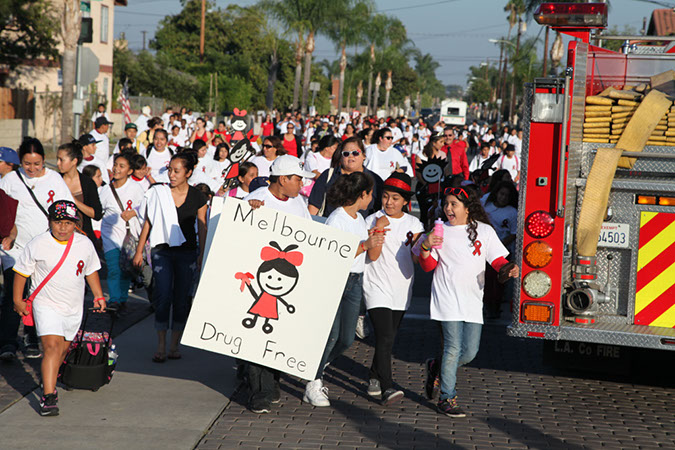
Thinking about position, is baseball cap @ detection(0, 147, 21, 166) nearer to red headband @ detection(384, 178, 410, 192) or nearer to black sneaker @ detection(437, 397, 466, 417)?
A: red headband @ detection(384, 178, 410, 192)

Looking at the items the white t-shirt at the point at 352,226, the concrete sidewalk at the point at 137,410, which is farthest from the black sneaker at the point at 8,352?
the white t-shirt at the point at 352,226

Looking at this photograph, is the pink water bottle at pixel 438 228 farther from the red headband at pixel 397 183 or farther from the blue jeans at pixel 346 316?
the blue jeans at pixel 346 316

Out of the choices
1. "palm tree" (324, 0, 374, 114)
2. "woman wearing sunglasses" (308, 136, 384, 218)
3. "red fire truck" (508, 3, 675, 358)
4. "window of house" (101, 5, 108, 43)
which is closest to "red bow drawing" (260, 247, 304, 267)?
"woman wearing sunglasses" (308, 136, 384, 218)

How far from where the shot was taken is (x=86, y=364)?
255 inches

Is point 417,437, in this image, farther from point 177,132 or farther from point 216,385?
point 177,132

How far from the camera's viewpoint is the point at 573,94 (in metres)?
6.28

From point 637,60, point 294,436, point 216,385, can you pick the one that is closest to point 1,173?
point 216,385

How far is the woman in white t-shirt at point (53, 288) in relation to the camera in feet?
19.8

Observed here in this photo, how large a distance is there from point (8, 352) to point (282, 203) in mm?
2620

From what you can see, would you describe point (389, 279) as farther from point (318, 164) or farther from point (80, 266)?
point (318, 164)

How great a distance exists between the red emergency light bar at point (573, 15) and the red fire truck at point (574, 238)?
36mm

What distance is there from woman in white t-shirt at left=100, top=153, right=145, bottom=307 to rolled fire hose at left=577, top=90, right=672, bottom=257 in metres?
4.63

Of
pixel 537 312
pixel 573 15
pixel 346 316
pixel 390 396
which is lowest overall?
pixel 390 396

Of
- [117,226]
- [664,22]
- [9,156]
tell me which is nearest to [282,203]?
[9,156]
